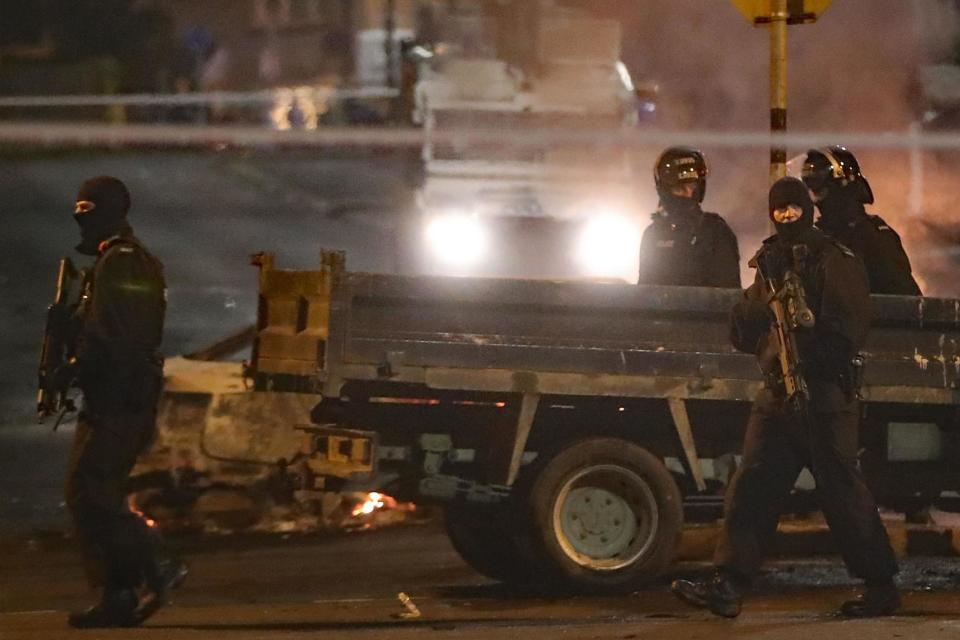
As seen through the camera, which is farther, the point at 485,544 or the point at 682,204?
the point at 485,544

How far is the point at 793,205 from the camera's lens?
6.79m

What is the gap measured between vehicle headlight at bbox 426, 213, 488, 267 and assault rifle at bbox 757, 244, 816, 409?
31.0 feet

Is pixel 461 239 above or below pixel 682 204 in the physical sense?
above

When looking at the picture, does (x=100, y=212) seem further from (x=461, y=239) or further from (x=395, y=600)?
(x=461, y=239)

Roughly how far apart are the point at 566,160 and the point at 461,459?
8243 millimetres

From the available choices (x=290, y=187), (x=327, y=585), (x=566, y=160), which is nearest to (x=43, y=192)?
(x=290, y=187)

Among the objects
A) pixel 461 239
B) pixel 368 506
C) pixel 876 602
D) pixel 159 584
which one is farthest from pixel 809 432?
pixel 461 239

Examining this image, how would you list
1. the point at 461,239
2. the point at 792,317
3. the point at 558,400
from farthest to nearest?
the point at 461,239 < the point at 558,400 < the point at 792,317

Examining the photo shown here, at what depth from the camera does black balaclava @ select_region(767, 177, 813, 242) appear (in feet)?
22.3

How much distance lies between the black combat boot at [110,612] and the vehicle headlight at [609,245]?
32.6 feet

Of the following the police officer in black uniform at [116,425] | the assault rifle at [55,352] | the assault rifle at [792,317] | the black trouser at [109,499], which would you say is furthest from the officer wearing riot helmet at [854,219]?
the assault rifle at [55,352]

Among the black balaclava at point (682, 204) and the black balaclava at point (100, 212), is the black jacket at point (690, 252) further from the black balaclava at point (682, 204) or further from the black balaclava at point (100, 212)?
the black balaclava at point (100, 212)

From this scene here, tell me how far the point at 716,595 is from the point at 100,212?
2.85 meters

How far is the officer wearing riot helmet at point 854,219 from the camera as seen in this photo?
7445 mm
